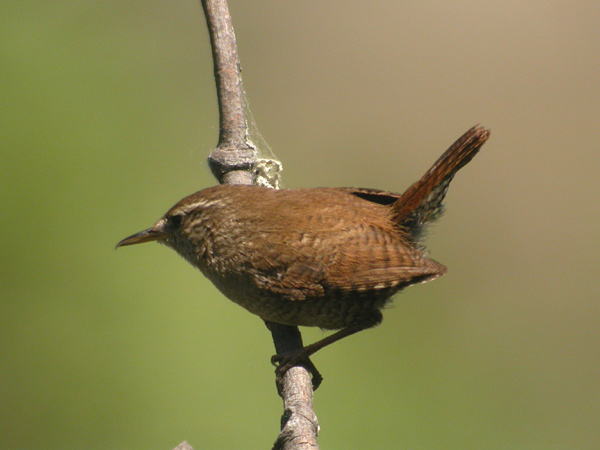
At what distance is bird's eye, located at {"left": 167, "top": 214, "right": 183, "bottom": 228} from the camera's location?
278cm

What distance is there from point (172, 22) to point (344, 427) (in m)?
3.40

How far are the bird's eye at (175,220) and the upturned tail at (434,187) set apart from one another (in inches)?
32.2

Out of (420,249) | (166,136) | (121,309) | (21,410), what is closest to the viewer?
(420,249)

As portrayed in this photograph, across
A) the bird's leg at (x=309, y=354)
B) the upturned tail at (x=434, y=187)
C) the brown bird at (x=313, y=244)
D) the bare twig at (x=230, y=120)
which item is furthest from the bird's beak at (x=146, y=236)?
the upturned tail at (x=434, y=187)

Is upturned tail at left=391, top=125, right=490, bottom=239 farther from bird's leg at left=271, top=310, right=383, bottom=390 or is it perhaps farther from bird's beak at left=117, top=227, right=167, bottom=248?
bird's beak at left=117, top=227, right=167, bottom=248

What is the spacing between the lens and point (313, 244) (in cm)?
255

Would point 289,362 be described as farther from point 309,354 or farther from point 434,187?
point 434,187

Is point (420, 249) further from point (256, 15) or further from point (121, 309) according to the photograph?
point (256, 15)

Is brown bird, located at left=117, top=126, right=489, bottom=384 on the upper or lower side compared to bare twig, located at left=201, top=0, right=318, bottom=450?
lower

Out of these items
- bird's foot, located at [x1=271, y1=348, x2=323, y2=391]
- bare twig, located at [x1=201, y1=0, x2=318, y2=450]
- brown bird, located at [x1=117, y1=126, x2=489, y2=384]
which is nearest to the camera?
bird's foot, located at [x1=271, y1=348, x2=323, y2=391]

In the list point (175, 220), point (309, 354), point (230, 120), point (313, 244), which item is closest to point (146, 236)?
point (175, 220)

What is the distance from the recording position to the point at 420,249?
2830mm

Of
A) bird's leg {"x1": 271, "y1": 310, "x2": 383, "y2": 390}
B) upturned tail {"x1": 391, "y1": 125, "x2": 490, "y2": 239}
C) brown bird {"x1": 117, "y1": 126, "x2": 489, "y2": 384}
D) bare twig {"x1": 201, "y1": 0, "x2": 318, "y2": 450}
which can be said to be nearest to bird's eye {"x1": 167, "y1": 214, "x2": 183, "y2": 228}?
brown bird {"x1": 117, "y1": 126, "x2": 489, "y2": 384}

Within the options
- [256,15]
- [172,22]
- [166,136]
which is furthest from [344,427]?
[256,15]
